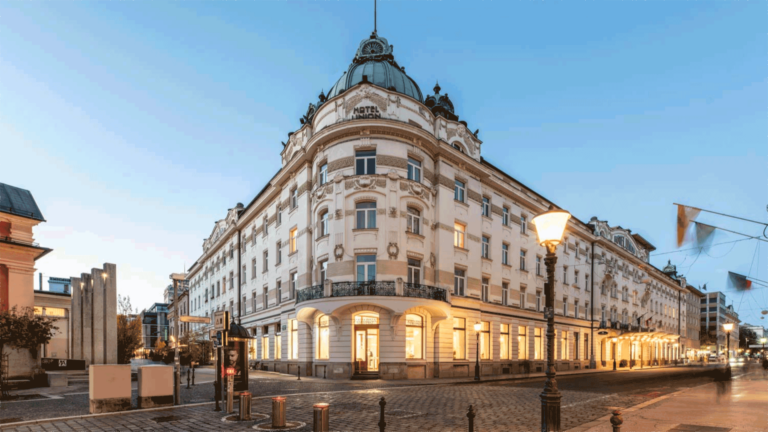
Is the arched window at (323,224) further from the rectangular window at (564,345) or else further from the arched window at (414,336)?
the rectangular window at (564,345)

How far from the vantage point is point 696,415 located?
512 inches

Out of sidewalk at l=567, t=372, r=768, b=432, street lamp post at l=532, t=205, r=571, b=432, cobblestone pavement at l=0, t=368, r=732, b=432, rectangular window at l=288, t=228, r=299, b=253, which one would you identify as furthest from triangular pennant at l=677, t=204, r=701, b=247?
rectangular window at l=288, t=228, r=299, b=253

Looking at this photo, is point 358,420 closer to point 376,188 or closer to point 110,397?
point 110,397

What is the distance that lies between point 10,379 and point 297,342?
1568cm

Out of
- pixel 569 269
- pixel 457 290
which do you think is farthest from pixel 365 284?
pixel 569 269

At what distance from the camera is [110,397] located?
13.9 m

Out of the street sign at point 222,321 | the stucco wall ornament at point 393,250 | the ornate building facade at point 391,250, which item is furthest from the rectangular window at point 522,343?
the street sign at point 222,321

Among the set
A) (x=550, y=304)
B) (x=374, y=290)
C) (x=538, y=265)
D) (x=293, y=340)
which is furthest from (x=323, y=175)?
(x=550, y=304)

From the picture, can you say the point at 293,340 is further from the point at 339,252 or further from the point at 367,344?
the point at 339,252

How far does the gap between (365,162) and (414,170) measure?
10.5 ft

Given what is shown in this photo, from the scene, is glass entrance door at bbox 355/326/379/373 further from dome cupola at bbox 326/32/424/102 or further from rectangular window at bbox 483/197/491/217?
dome cupola at bbox 326/32/424/102

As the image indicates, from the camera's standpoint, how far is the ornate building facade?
90.9 feet

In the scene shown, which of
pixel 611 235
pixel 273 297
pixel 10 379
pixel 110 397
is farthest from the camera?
pixel 611 235

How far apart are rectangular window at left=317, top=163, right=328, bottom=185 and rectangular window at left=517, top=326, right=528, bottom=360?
65.3ft
